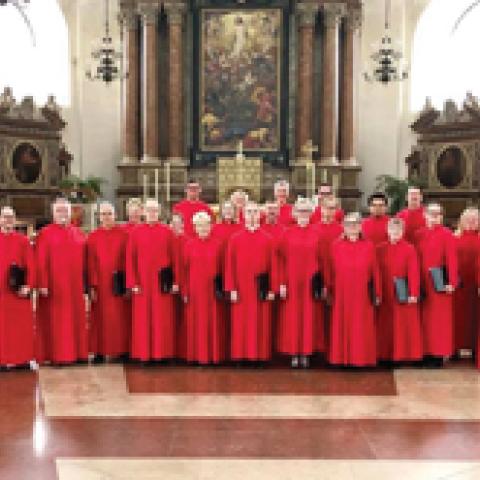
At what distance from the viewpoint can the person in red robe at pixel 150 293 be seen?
7.79 metres

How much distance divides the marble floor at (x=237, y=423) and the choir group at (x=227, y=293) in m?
0.27

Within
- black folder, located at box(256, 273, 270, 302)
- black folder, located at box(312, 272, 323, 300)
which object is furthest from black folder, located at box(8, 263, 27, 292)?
black folder, located at box(312, 272, 323, 300)

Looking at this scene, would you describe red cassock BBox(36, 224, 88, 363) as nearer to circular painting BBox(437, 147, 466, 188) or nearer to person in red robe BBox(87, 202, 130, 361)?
person in red robe BBox(87, 202, 130, 361)

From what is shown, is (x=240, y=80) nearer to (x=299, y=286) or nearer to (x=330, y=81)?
(x=330, y=81)

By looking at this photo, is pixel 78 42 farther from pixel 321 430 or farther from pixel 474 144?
pixel 321 430

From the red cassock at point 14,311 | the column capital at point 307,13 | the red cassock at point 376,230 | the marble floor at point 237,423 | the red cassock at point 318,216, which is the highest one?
the column capital at point 307,13

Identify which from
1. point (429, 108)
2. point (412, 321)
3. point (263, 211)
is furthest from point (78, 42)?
point (412, 321)

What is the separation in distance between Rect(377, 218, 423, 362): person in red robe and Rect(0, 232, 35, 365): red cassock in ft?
12.1

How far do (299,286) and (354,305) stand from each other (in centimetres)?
60

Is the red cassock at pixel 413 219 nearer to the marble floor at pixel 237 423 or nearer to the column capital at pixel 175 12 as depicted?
the marble floor at pixel 237 423

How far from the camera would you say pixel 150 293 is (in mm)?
7844

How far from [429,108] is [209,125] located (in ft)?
17.9

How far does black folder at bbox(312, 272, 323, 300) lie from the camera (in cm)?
772

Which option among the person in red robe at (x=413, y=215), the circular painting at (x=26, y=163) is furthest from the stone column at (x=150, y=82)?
the person in red robe at (x=413, y=215)
